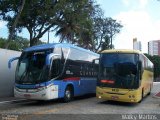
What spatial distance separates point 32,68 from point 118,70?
466 centimetres

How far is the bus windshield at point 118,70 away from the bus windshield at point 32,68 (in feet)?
10.9

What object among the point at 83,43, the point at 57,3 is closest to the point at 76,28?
the point at 57,3

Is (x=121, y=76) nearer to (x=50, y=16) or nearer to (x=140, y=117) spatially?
(x=140, y=117)

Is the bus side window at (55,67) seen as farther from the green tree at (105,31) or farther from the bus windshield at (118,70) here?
the green tree at (105,31)

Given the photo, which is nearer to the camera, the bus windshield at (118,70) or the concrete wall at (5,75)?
the bus windshield at (118,70)

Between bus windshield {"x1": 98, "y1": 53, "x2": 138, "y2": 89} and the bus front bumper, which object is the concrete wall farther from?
bus windshield {"x1": 98, "y1": 53, "x2": 138, "y2": 89}

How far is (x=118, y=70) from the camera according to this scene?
68.0ft

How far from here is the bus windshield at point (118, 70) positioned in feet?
67.1

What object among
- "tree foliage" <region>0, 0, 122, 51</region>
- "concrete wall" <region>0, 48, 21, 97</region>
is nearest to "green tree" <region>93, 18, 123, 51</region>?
"tree foliage" <region>0, 0, 122, 51</region>

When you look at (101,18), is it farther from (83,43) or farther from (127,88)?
(127,88)

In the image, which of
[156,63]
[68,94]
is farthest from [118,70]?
[156,63]

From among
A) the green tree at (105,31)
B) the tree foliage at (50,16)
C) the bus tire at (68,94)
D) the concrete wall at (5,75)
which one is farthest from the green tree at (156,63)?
the bus tire at (68,94)

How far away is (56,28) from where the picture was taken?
38.6 meters

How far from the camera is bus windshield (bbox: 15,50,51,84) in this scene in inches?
771
